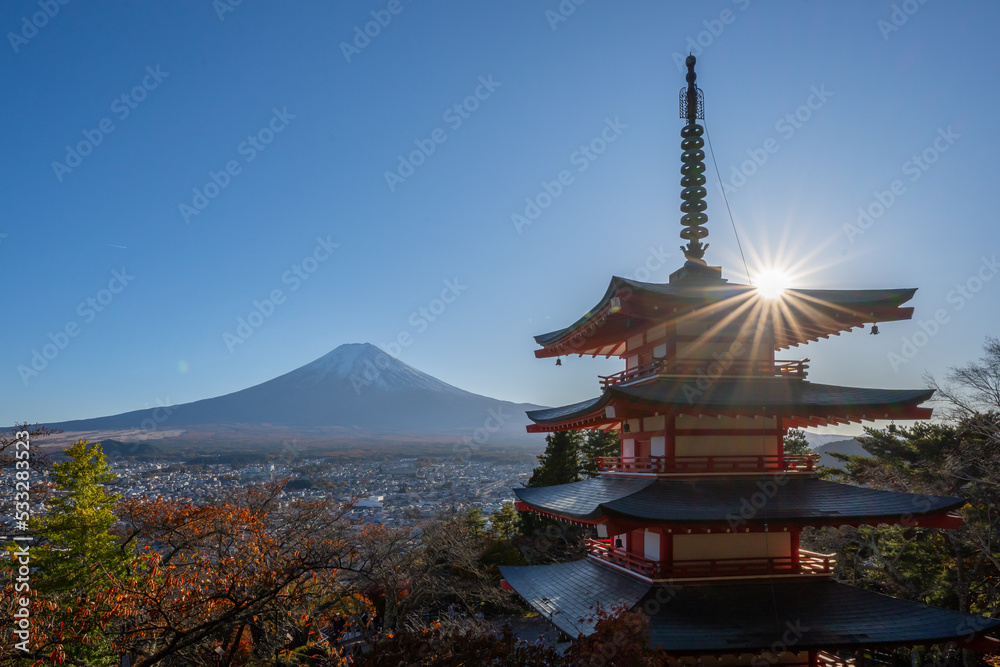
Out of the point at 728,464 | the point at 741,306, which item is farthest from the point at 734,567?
the point at 741,306

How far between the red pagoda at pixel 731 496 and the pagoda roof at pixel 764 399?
0.10ft

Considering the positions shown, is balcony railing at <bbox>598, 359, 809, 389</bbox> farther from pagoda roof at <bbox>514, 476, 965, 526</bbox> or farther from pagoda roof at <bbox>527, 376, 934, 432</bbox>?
pagoda roof at <bbox>514, 476, 965, 526</bbox>

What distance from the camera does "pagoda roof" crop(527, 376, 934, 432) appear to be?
887cm

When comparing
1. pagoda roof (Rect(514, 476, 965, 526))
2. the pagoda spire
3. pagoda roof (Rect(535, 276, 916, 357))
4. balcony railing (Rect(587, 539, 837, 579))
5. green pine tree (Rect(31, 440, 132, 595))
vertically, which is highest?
the pagoda spire

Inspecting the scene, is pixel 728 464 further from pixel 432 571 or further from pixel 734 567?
pixel 432 571

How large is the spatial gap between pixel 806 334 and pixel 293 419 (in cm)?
10843

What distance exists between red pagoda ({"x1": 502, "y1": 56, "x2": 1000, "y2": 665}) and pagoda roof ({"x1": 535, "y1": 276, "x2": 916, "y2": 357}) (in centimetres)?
3

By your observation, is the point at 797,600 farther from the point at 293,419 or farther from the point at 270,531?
the point at 293,419

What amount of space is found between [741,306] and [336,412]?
365ft

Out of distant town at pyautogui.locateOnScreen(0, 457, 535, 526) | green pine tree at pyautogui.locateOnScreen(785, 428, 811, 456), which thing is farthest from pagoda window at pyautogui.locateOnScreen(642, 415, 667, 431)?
green pine tree at pyautogui.locateOnScreen(785, 428, 811, 456)

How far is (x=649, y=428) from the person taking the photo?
10.6 metres

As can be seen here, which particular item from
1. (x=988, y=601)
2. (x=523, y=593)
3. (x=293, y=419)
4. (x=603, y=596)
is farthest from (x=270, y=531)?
(x=293, y=419)

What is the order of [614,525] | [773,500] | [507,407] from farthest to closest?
[507,407] → [773,500] → [614,525]

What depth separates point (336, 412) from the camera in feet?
373
